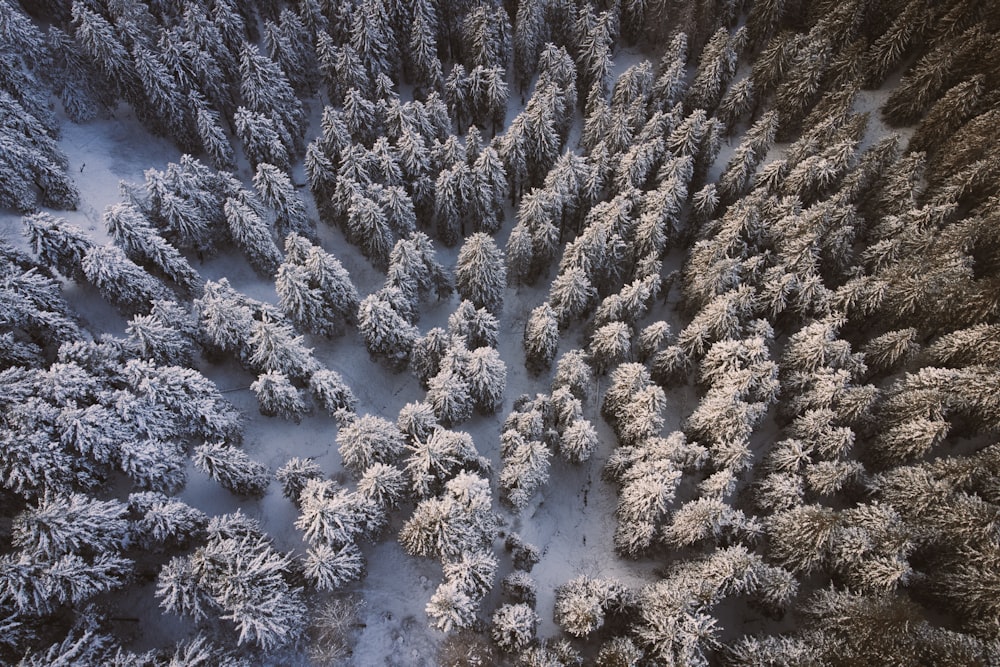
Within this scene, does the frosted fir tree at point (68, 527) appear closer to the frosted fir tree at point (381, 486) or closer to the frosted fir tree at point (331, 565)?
the frosted fir tree at point (331, 565)

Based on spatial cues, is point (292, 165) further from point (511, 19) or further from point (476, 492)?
point (476, 492)

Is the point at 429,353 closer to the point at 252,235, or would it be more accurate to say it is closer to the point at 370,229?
the point at 370,229

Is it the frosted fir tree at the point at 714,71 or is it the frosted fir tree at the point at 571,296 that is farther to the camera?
the frosted fir tree at the point at 714,71

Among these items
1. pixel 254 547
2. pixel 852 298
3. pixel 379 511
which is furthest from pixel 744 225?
pixel 254 547

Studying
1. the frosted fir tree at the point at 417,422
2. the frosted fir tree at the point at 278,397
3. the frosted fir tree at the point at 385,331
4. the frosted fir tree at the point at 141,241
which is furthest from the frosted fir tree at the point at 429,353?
the frosted fir tree at the point at 141,241

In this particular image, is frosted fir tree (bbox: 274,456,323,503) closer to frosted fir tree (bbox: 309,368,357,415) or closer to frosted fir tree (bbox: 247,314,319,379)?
frosted fir tree (bbox: 309,368,357,415)

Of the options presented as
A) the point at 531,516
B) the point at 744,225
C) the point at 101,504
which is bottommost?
the point at 531,516

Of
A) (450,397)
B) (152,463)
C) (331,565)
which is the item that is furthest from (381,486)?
(152,463)
